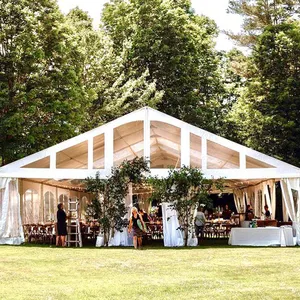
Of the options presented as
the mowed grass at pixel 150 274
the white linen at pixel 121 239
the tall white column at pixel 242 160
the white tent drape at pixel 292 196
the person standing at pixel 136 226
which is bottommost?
the mowed grass at pixel 150 274

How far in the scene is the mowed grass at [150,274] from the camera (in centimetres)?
909

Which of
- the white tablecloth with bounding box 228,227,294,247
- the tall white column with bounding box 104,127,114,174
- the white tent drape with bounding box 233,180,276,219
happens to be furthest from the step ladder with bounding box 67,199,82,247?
the white tent drape with bounding box 233,180,276,219

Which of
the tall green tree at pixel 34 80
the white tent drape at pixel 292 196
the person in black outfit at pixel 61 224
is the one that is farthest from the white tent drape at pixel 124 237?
the tall green tree at pixel 34 80

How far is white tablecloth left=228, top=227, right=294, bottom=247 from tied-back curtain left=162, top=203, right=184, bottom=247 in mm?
1633

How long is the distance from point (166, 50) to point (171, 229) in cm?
1626

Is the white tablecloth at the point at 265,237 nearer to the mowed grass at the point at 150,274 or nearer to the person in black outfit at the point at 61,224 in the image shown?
the mowed grass at the point at 150,274

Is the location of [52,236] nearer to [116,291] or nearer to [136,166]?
[136,166]

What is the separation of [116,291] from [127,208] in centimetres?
983

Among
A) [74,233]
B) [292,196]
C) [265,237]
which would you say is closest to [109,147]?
[74,233]

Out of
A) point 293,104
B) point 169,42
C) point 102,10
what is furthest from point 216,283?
point 102,10

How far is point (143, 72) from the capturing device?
34750mm

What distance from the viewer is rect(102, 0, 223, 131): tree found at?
34031 millimetres

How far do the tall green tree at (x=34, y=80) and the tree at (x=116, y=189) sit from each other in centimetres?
667

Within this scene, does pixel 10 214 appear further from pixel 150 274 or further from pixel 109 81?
pixel 109 81
